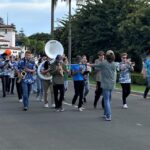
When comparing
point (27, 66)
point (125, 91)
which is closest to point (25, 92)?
point (27, 66)

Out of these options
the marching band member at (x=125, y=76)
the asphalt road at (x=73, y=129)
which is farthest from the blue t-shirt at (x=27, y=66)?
the marching band member at (x=125, y=76)

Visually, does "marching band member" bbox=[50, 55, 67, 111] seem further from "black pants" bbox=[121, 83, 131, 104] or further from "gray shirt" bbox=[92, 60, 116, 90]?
"gray shirt" bbox=[92, 60, 116, 90]

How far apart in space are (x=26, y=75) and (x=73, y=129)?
15.8 feet

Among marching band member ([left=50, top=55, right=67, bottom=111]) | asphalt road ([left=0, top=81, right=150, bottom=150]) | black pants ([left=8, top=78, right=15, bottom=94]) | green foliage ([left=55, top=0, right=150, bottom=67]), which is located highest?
green foliage ([left=55, top=0, right=150, bottom=67])

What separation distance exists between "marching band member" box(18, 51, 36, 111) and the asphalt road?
453mm

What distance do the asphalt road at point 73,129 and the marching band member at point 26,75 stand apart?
453 mm

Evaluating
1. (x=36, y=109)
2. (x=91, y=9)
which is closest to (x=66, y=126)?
(x=36, y=109)

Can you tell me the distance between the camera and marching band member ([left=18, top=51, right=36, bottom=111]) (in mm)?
16812

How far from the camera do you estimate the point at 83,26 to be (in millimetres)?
48062

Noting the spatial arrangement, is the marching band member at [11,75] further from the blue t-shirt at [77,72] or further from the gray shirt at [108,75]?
the gray shirt at [108,75]

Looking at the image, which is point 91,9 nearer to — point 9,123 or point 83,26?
point 83,26

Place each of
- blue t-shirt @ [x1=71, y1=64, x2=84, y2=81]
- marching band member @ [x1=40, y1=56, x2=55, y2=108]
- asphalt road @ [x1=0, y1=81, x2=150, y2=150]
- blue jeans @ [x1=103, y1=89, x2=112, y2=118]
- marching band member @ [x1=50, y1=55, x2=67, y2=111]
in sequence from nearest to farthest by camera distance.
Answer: asphalt road @ [x1=0, y1=81, x2=150, y2=150], blue jeans @ [x1=103, y1=89, x2=112, y2=118], marching band member @ [x1=50, y1=55, x2=67, y2=111], blue t-shirt @ [x1=71, y1=64, x2=84, y2=81], marching band member @ [x1=40, y1=56, x2=55, y2=108]

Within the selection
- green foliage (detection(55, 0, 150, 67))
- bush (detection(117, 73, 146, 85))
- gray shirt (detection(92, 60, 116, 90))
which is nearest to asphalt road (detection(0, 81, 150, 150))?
gray shirt (detection(92, 60, 116, 90))

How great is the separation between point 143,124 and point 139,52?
26.1 meters
